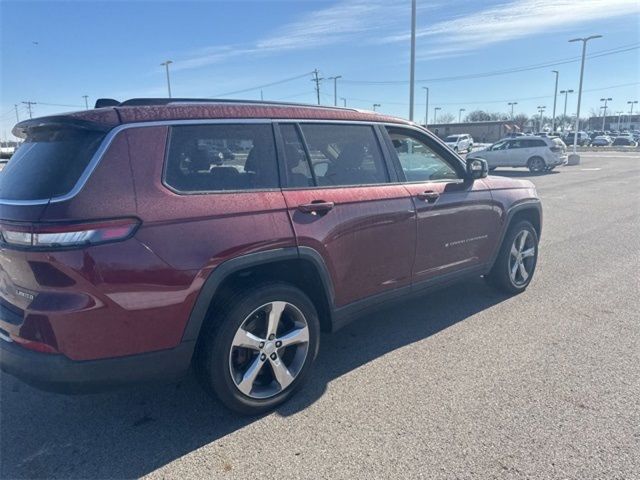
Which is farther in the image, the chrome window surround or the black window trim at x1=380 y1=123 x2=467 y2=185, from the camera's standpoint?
the black window trim at x1=380 y1=123 x2=467 y2=185

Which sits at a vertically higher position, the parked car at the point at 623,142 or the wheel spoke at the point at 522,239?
the wheel spoke at the point at 522,239

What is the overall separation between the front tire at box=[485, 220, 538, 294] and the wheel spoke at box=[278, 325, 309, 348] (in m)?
2.58

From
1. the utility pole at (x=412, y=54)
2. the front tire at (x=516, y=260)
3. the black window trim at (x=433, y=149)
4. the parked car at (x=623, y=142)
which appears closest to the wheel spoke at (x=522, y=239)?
the front tire at (x=516, y=260)

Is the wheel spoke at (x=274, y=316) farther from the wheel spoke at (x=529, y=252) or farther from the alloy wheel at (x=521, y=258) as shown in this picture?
the wheel spoke at (x=529, y=252)

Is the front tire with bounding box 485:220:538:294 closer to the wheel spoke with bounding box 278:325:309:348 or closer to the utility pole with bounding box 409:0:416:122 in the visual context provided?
the wheel spoke with bounding box 278:325:309:348

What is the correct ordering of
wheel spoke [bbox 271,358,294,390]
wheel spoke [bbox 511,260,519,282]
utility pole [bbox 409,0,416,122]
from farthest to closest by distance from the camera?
utility pole [bbox 409,0,416,122] < wheel spoke [bbox 511,260,519,282] < wheel spoke [bbox 271,358,294,390]

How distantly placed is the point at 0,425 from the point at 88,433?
0.58 meters

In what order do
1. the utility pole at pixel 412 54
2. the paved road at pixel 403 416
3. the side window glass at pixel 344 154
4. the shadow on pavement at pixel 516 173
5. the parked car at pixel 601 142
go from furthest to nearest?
1. the parked car at pixel 601 142
2. the shadow on pavement at pixel 516 173
3. the utility pole at pixel 412 54
4. the side window glass at pixel 344 154
5. the paved road at pixel 403 416

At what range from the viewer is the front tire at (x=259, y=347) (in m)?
2.68

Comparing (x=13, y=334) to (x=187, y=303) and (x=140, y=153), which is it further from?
(x=140, y=153)

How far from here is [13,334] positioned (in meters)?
2.43

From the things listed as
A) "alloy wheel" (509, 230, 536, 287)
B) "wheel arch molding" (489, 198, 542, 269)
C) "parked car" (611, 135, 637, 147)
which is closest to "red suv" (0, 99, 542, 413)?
"wheel arch molding" (489, 198, 542, 269)

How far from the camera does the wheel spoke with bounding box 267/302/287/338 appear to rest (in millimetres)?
2885

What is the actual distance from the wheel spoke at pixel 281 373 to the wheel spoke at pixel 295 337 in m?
0.11
